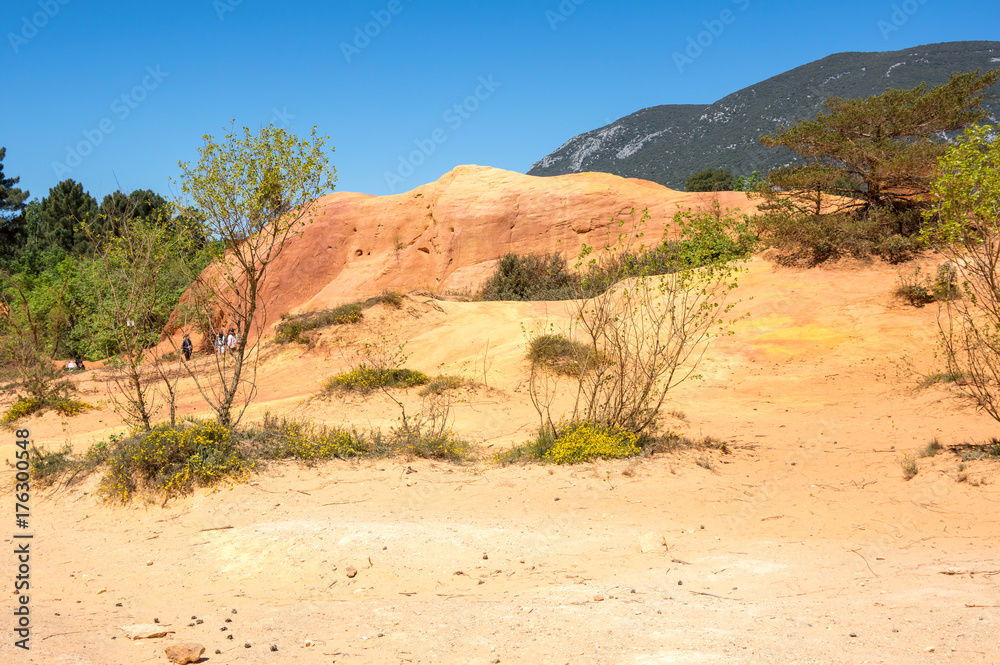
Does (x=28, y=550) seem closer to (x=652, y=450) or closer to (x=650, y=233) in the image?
(x=652, y=450)

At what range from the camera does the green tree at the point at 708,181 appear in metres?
43.3

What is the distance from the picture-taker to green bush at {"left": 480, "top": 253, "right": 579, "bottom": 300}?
78.5 ft

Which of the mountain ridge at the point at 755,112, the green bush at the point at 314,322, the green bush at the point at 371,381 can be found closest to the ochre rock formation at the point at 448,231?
the green bush at the point at 314,322

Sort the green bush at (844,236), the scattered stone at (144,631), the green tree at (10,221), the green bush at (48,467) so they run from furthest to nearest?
the green tree at (10,221)
the green bush at (844,236)
the green bush at (48,467)
the scattered stone at (144,631)

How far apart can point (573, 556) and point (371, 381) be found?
775 centimetres

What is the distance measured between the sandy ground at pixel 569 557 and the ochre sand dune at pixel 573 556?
0.02 meters

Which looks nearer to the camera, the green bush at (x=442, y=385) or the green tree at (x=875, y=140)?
the green bush at (x=442, y=385)

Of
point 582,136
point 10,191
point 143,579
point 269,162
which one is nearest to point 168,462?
point 143,579

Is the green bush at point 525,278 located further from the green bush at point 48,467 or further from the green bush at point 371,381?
the green bush at point 48,467

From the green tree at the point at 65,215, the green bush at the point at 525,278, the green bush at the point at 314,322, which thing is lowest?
the green bush at the point at 314,322

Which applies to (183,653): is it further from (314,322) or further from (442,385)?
(314,322)

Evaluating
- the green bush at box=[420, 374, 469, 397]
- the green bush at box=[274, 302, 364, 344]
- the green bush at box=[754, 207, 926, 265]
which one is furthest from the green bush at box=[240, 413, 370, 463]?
the green bush at box=[754, 207, 926, 265]

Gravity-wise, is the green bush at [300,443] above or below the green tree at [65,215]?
below

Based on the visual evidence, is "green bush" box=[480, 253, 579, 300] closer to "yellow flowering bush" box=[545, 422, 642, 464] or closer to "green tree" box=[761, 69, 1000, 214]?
"green tree" box=[761, 69, 1000, 214]
